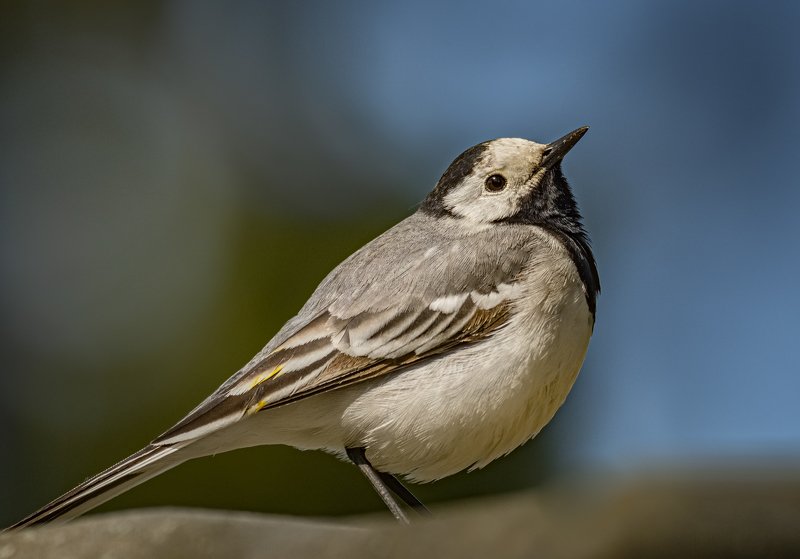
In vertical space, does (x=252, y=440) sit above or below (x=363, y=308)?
below

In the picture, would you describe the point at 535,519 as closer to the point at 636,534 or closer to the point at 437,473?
the point at 636,534

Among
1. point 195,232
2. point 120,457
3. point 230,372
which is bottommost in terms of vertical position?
point 120,457

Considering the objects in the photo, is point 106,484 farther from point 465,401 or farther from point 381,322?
point 465,401

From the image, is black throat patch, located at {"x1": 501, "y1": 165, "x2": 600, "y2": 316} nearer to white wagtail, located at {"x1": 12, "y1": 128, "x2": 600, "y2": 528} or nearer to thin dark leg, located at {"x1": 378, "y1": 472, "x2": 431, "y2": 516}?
white wagtail, located at {"x1": 12, "y1": 128, "x2": 600, "y2": 528}

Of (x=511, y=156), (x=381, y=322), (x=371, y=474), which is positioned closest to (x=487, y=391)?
Answer: (x=381, y=322)

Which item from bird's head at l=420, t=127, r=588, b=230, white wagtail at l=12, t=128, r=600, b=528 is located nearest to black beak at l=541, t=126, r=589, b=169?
bird's head at l=420, t=127, r=588, b=230

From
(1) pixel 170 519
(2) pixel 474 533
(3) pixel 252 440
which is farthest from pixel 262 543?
(3) pixel 252 440
